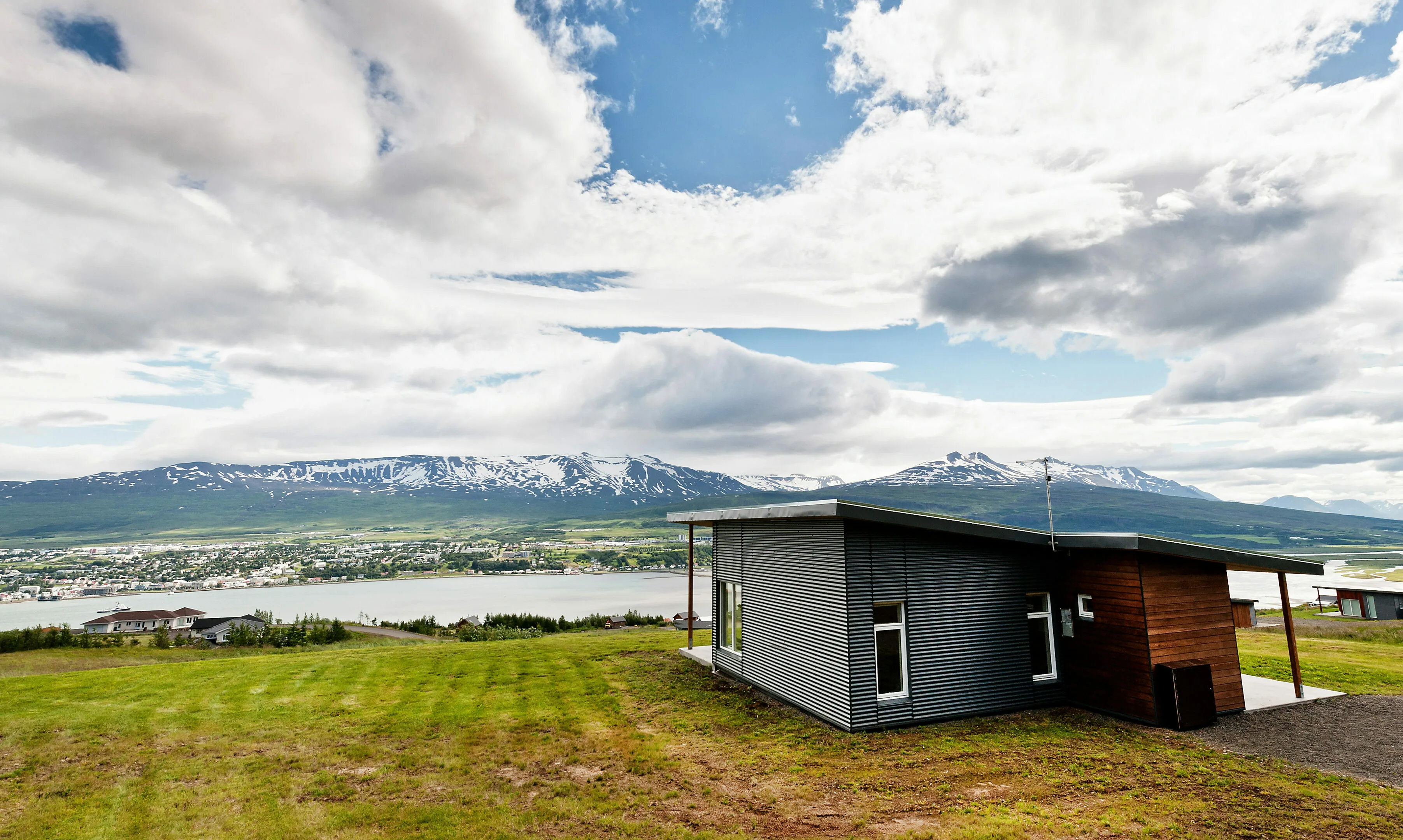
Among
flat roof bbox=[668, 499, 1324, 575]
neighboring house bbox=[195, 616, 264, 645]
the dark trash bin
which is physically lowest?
neighboring house bbox=[195, 616, 264, 645]

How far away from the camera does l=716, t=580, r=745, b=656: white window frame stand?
13156 millimetres

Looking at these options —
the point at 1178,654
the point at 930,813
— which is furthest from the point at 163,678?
the point at 1178,654

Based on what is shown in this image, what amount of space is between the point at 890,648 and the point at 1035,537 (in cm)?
316

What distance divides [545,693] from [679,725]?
3.66 meters

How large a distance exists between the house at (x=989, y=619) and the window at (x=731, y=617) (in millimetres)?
2134

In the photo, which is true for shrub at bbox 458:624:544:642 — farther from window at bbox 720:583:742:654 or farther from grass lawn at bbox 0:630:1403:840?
grass lawn at bbox 0:630:1403:840

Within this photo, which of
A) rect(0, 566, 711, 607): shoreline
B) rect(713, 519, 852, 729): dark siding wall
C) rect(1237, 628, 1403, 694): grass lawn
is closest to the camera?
rect(713, 519, 852, 729): dark siding wall

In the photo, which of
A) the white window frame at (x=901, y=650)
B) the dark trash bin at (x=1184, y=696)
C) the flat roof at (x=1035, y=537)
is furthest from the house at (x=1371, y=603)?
the white window frame at (x=901, y=650)

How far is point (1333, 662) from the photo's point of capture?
14.5 meters

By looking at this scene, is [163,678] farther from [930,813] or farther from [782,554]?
[930,813]

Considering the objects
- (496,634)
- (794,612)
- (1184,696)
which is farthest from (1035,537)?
(496,634)

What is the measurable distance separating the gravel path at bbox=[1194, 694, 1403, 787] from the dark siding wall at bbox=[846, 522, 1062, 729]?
8.21 ft

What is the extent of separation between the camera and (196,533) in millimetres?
179500

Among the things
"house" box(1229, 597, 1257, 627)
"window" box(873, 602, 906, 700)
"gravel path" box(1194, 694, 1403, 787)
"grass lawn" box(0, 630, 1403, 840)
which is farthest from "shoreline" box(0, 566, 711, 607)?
"gravel path" box(1194, 694, 1403, 787)
